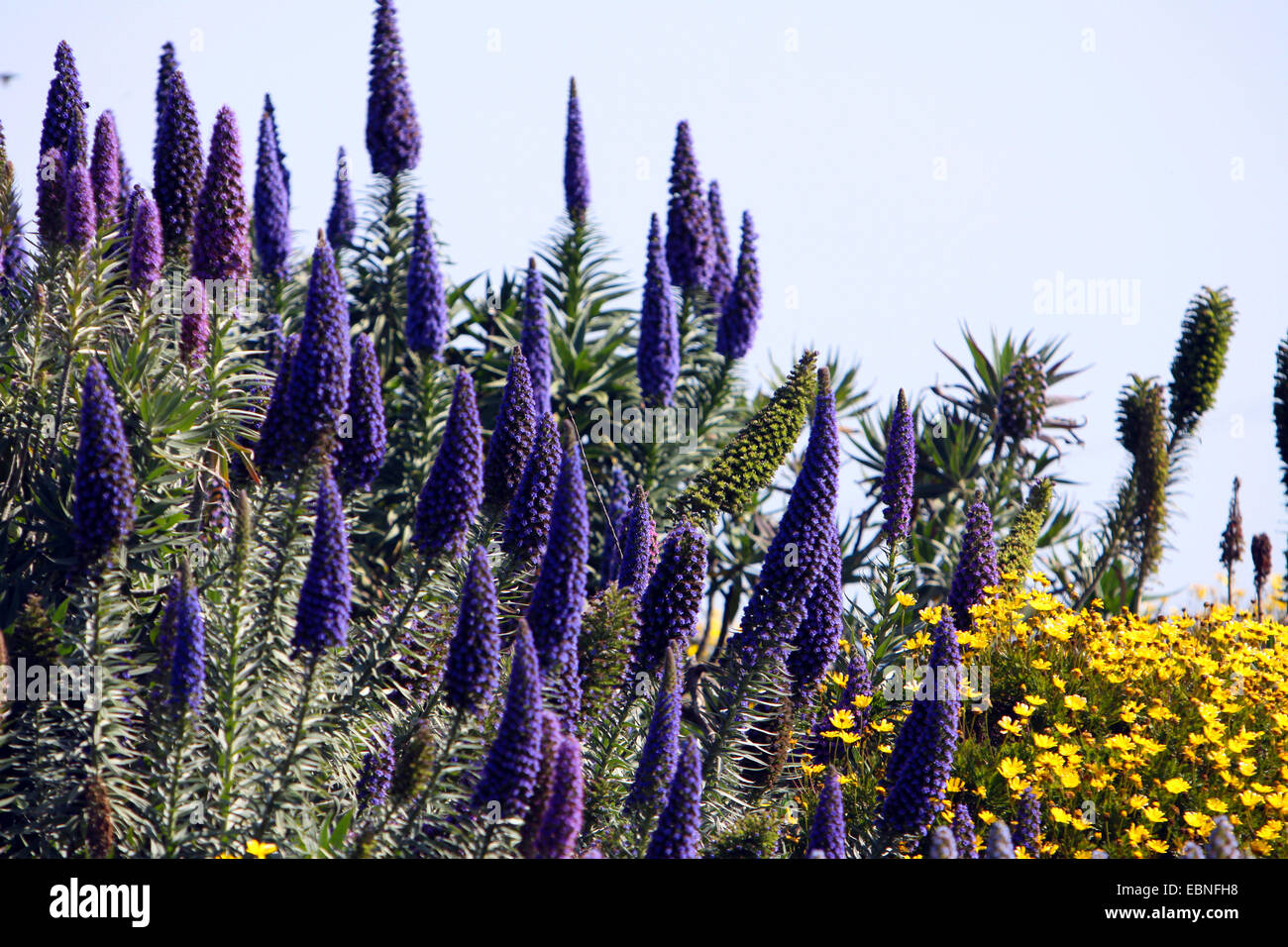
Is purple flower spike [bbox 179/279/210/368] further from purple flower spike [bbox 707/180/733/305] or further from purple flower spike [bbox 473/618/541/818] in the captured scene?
purple flower spike [bbox 707/180/733/305]

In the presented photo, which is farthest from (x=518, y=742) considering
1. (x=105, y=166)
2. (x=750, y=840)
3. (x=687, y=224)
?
(x=687, y=224)

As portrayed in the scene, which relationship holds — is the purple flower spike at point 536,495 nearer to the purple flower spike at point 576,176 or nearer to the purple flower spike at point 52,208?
the purple flower spike at point 52,208

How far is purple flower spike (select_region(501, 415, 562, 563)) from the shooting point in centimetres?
680

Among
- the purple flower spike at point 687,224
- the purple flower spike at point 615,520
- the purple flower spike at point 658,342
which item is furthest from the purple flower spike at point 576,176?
the purple flower spike at point 615,520

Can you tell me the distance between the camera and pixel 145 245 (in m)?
8.06

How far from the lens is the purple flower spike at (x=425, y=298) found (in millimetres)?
10266

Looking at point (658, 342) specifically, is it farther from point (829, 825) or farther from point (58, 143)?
point (829, 825)

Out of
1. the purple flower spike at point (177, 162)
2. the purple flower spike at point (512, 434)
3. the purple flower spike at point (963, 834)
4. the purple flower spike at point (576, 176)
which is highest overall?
the purple flower spike at point (576, 176)

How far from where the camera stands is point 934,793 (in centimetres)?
641

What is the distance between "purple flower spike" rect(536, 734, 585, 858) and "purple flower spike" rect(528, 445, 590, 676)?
93 centimetres

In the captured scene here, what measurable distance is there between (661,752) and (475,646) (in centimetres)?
93

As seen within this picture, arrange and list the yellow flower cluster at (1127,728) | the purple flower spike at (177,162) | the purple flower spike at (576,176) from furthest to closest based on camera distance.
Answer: the purple flower spike at (576,176) → the purple flower spike at (177,162) → the yellow flower cluster at (1127,728)

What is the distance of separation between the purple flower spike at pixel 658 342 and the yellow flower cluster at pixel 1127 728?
137 inches
